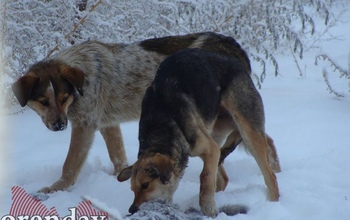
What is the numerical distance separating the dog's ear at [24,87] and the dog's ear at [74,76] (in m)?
0.31

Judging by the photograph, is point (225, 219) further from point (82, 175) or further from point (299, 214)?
point (82, 175)

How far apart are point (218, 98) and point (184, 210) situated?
43.7 inches

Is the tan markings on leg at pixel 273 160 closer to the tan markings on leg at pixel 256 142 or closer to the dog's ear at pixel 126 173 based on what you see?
the tan markings on leg at pixel 256 142

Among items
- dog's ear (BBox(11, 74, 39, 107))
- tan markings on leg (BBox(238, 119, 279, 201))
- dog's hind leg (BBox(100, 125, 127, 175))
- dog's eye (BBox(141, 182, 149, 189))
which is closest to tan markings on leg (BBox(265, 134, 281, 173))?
tan markings on leg (BBox(238, 119, 279, 201))

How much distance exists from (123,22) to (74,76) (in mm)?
3420

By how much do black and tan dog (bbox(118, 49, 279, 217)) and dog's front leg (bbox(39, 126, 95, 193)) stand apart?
1.17 meters

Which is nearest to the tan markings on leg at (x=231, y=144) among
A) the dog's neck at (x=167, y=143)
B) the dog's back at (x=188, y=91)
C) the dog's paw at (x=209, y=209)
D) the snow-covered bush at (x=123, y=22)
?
the dog's back at (x=188, y=91)

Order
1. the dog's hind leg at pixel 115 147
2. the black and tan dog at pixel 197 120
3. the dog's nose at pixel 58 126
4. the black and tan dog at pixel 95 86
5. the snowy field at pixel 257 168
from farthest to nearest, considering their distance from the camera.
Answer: the dog's hind leg at pixel 115 147 → the black and tan dog at pixel 95 86 → the dog's nose at pixel 58 126 → the snowy field at pixel 257 168 → the black and tan dog at pixel 197 120

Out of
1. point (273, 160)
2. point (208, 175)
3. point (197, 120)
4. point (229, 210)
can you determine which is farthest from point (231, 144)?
point (229, 210)

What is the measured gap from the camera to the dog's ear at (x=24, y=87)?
17.8ft

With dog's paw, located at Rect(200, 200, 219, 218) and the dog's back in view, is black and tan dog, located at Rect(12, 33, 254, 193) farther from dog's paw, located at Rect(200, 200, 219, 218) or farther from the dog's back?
dog's paw, located at Rect(200, 200, 219, 218)

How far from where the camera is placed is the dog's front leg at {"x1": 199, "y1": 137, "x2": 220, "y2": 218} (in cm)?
459

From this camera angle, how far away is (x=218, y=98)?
16.9 ft

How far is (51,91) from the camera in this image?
550 cm
